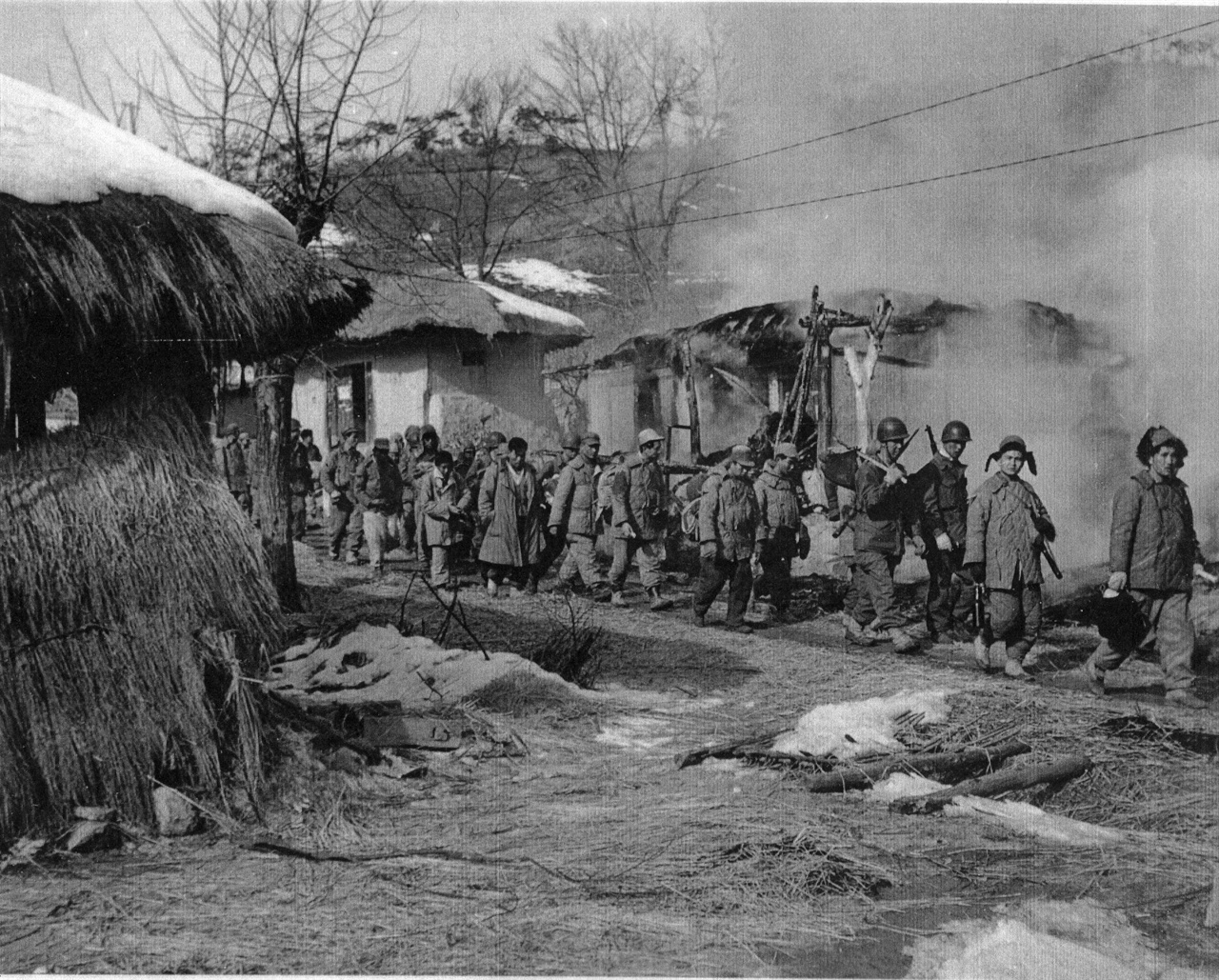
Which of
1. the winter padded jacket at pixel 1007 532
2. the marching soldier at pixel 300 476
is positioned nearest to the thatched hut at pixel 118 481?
the winter padded jacket at pixel 1007 532

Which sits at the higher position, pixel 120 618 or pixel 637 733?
pixel 120 618

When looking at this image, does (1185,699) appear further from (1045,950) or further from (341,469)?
(341,469)

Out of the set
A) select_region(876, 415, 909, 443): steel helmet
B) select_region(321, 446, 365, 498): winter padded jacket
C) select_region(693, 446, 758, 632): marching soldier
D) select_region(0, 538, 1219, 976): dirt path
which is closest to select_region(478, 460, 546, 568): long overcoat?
select_region(693, 446, 758, 632): marching soldier

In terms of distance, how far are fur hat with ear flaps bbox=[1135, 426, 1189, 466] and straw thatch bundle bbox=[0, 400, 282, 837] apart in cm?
542

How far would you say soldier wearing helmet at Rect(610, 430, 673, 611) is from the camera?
11.1 meters

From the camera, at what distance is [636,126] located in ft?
64.1

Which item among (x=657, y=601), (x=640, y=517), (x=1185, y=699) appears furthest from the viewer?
(x=640, y=517)

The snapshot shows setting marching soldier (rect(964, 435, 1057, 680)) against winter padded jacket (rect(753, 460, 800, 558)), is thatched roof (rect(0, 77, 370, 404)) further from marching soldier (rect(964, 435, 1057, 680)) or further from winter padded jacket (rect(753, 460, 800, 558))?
winter padded jacket (rect(753, 460, 800, 558))

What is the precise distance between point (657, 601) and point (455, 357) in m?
8.99

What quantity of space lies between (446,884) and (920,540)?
6.64 m

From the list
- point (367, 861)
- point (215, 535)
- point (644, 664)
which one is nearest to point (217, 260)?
point (215, 535)

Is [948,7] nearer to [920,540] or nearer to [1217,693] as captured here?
[920,540]

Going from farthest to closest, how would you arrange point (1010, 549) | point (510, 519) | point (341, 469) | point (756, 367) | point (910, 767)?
point (756, 367)
point (341, 469)
point (510, 519)
point (1010, 549)
point (910, 767)

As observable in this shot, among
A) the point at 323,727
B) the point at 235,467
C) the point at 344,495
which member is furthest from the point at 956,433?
the point at 235,467
